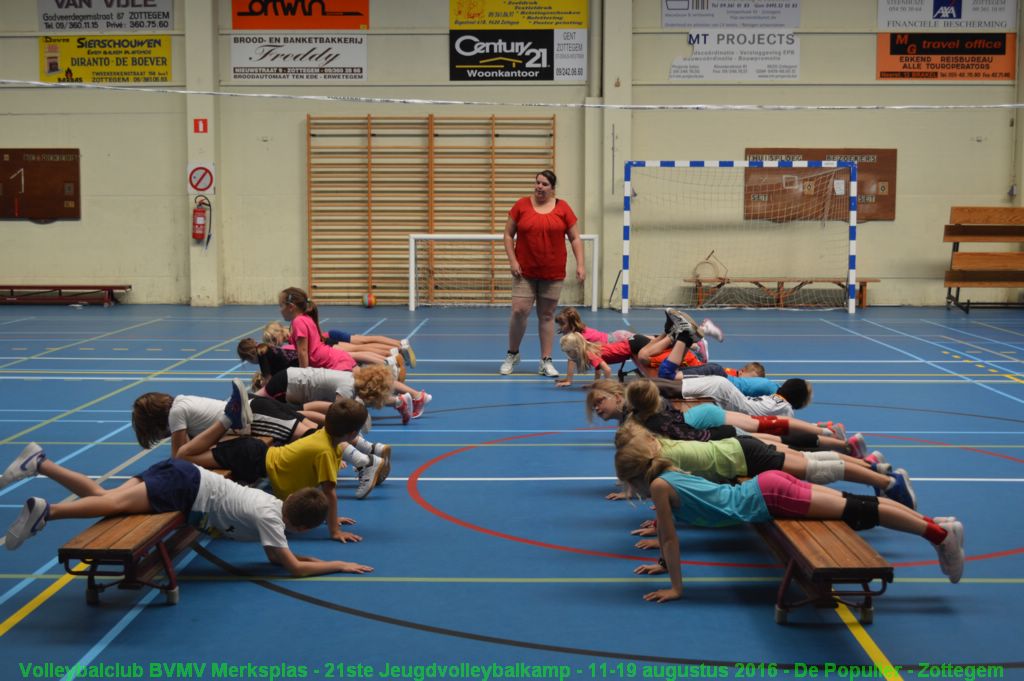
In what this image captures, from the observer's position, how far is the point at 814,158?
19641 mm

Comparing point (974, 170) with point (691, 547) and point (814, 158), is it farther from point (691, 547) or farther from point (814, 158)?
point (691, 547)

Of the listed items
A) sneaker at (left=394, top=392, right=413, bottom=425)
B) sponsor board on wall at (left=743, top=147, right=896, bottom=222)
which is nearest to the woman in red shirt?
sneaker at (left=394, top=392, right=413, bottom=425)

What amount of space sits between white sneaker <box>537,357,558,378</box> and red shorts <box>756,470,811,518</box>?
245 inches

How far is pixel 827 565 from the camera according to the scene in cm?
429

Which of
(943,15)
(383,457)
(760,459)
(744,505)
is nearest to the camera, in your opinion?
(744,505)

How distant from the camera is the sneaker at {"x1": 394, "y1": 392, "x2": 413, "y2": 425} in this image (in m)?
8.81

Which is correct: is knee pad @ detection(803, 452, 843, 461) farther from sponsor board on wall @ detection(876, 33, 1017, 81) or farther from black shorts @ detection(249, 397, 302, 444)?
sponsor board on wall @ detection(876, 33, 1017, 81)

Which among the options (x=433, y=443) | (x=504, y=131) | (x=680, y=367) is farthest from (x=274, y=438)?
(x=504, y=131)

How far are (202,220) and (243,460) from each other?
1477 centimetres

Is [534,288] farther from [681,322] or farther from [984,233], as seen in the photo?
[984,233]

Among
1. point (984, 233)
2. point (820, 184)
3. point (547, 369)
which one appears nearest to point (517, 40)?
point (820, 184)

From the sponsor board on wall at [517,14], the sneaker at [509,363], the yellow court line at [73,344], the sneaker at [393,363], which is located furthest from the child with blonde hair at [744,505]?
the sponsor board on wall at [517,14]

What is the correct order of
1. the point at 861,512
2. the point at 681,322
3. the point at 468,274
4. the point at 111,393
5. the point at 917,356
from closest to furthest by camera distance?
1. the point at 861,512
2. the point at 681,322
3. the point at 111,393
4. the point at 917,356
5. the point at 468,274

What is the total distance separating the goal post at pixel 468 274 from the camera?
20016 mm
